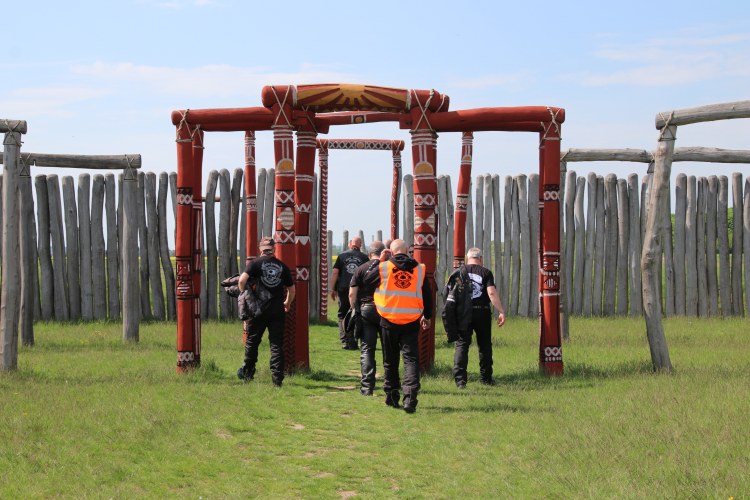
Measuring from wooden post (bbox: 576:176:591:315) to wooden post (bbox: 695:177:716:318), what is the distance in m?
1.92

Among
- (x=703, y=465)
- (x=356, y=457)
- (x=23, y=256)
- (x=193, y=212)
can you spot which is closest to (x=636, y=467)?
(x=703, y=465)

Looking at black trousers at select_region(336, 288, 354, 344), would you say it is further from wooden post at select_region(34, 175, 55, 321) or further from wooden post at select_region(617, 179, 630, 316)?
wooden post at select_region(617, 179, 630, 316)

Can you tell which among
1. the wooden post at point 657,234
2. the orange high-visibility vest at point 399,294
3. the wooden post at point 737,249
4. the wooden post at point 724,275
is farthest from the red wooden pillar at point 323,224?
the orange high-visibility vest at point 399,294

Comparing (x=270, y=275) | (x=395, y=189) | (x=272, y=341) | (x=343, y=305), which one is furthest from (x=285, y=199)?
(x=395, y=189)

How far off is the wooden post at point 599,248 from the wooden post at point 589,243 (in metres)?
0.06

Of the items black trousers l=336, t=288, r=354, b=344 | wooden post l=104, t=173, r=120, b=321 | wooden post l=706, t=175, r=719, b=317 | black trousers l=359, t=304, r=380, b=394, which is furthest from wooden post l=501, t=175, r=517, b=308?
black trousers l=359, t=304, r=380, b=394

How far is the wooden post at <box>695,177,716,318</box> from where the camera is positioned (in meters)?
17.7

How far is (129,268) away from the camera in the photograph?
14258 millimetres

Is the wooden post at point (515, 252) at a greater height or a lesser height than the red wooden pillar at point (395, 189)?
lesser

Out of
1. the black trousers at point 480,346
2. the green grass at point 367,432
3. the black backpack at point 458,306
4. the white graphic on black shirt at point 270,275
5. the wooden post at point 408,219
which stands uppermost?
the wooden post at point 408,219

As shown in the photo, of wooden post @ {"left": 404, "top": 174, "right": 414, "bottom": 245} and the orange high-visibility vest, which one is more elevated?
wooden post @ {"left": 404, "top": 174, "right": 414, "bottom": 245}

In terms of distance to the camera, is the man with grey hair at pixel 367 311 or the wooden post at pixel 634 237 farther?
the wooden post at pixel 634 237

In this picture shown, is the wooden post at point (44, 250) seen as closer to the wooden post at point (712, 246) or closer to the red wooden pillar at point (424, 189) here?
the red wooden pillar at point (424, 189)

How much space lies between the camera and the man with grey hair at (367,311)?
994 cm
